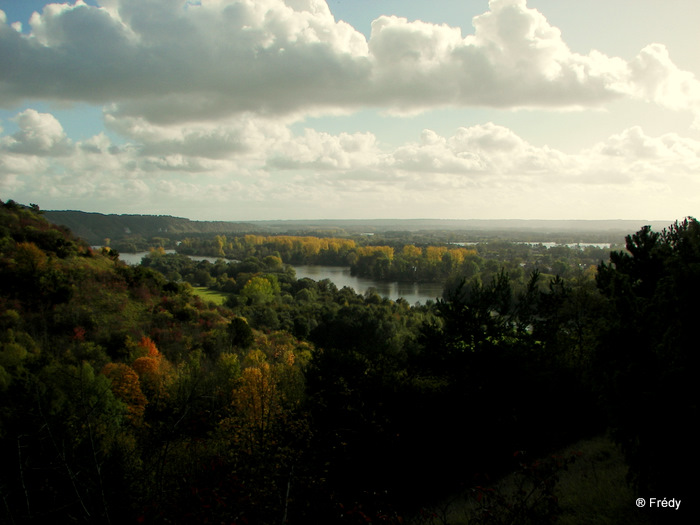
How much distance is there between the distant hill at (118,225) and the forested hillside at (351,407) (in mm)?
62531

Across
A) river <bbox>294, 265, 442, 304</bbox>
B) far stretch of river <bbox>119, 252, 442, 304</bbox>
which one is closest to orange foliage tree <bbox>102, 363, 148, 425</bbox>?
far stretch of river <bbox>119, 252, 442, 304</bbox>

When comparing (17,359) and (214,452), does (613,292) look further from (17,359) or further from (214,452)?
(17,359)

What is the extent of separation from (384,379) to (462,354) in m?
2.55

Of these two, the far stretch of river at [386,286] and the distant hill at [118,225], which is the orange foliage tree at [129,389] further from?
the distant hill at [118,225]

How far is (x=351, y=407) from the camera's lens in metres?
9.11

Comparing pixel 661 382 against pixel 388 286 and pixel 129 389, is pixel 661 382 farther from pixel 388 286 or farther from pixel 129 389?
pixel 388 286

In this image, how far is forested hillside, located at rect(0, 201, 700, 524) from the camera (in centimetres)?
482

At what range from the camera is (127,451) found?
898 cm

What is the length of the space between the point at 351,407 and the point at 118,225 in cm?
11845

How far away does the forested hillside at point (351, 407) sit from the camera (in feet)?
15.8

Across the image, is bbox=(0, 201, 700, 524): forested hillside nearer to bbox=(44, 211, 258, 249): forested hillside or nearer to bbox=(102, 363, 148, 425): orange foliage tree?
bbox=(102, 363, 148, 425): orange foliage tree

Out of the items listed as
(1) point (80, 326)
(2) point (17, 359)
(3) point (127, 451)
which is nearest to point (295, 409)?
(3) point (127, 451)

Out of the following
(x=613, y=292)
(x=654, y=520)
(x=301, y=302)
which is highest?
(x=613, y=292)

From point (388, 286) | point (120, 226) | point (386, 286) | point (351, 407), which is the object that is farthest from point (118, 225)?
point (351, 407)
